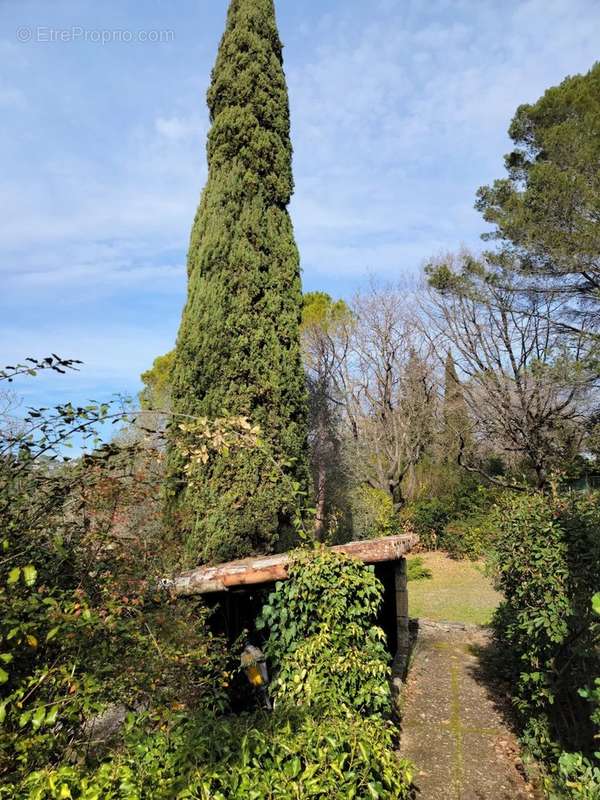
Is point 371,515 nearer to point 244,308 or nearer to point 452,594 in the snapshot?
point 452,594

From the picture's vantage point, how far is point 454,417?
64.7ft

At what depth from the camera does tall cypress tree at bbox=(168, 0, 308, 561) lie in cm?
674

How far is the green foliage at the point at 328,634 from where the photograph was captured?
3.78 m

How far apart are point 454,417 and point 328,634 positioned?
17.1m

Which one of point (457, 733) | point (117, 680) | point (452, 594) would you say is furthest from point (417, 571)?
point (117, 680)

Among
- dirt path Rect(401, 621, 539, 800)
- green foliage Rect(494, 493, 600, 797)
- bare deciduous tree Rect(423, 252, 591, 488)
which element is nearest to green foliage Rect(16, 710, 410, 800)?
dirt path Rect(401, 621, 539, 800)

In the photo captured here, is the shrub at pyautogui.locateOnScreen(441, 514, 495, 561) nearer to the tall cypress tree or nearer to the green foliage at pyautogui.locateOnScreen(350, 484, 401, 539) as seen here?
the green foliage at pyautogui.locateOnScreen(350, 484, 401, 539)

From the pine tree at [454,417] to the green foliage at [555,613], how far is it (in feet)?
46.8

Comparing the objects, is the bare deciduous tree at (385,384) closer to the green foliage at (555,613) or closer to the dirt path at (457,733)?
the dirt path at (457,733)

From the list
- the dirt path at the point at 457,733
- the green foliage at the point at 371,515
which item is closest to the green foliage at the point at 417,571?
the green foliage at the point at 371,515

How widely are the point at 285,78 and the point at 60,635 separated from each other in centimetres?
1018

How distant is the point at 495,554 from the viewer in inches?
217

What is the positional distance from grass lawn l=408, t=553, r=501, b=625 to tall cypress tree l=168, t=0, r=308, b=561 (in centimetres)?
530

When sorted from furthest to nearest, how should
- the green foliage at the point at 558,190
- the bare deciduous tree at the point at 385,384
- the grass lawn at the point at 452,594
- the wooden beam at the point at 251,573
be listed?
the bare deciduous tree at the point at 385,384 → the green foliage at the point at 558,190 → the grass lawn at the point at 452,594 → the wooden beam at the point at 251,573
